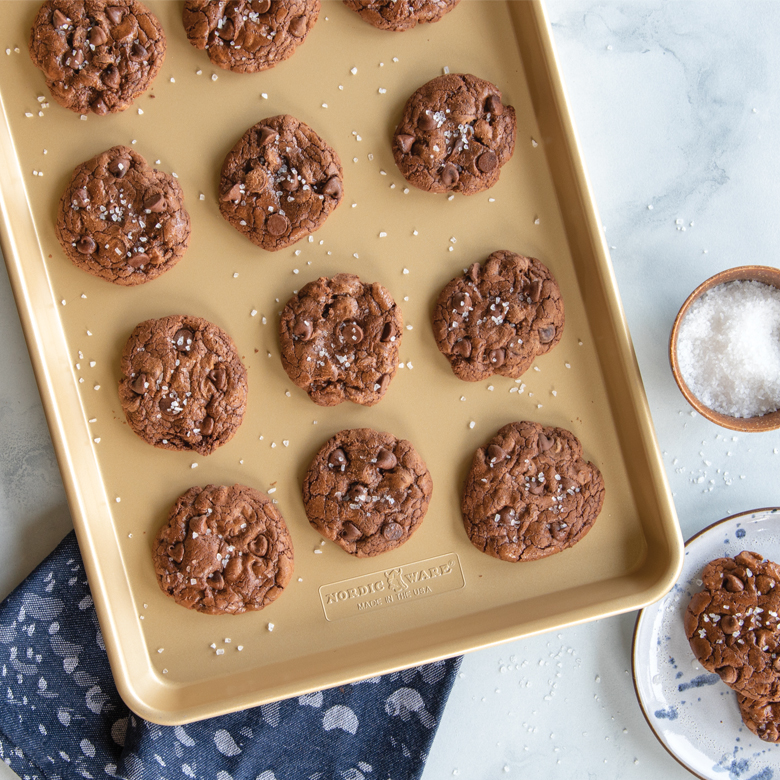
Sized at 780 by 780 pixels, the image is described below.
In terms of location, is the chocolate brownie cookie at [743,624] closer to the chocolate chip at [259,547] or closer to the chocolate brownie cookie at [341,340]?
the chocolate brownie cookie at [341,340]

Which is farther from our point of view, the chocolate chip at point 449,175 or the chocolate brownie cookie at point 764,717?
the chocolate brownie cookie at point 764,717

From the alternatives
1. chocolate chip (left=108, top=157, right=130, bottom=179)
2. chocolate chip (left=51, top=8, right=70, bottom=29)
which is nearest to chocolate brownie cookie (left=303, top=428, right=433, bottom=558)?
chocolate chip (left=108, top=157, right=130, bottom=179)

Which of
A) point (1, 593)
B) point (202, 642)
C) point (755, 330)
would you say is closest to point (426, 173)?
point (755, 330)

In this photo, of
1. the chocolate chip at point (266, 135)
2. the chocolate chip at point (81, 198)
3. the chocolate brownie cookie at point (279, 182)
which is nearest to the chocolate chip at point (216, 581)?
the chocolate brownie cookie at point (279, 182)

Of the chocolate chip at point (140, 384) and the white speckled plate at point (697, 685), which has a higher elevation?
the chocolate chip at point (140, 384)

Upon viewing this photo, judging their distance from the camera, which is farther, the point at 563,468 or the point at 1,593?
the point at 1,593

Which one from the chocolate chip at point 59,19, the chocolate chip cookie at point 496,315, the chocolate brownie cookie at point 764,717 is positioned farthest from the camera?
the chocolate brownie cookie at point 764,717

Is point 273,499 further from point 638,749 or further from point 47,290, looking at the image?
point 638,749
